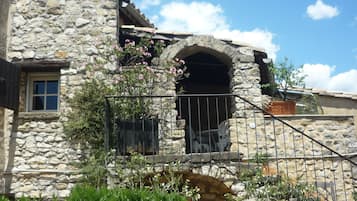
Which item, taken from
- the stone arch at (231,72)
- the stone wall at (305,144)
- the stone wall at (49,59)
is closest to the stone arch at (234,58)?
the stone arch at (231,72)

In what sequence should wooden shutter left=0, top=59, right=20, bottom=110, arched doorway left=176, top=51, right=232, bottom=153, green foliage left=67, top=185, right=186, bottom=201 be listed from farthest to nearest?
arched doorway left=176, top=51, right=232, bottom=153, wooden shutter left=0, top=59, right=20, bottom=110, green foliage left=67, top=185, right=186, bottom=201

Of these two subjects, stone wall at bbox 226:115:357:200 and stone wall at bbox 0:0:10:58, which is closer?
stone wall at bbox 226:115:357:200

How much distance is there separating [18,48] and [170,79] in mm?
2922

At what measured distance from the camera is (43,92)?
785 centimetres

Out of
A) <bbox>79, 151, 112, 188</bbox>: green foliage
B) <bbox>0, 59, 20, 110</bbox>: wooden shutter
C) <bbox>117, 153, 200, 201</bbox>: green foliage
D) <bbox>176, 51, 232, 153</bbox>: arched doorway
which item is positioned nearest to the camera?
<bbox>117, 153, 200, 201</bbox>: green foliage

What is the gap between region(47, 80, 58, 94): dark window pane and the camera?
25.8ft

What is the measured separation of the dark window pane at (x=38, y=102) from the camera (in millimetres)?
7754

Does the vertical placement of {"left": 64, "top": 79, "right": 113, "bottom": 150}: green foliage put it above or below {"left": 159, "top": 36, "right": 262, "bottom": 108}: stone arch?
below

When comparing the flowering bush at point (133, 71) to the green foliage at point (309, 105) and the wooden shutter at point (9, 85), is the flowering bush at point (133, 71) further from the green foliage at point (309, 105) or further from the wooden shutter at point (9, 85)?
the green foliage at point (309, 105)

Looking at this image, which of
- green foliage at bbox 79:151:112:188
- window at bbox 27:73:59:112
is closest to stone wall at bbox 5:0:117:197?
window at bbox 27:73:59:112

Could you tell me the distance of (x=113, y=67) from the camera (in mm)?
7758

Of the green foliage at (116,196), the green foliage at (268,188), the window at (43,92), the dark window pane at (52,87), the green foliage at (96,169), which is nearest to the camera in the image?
the green foliage at (116,196)

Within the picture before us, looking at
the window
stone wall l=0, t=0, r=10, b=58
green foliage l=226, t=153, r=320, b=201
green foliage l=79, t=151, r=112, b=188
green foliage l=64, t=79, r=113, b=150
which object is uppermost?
stone wall l=0, t=0, r=10, b=58

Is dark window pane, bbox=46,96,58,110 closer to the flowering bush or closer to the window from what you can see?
the window
